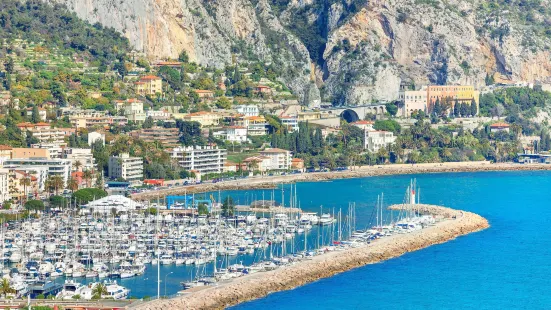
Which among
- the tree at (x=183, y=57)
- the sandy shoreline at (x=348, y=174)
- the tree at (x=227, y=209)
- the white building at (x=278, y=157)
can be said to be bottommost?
the tree at (x=227, y=209)

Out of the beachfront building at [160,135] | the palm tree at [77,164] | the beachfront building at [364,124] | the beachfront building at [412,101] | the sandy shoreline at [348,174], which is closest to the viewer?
the palm tree at [77,164]

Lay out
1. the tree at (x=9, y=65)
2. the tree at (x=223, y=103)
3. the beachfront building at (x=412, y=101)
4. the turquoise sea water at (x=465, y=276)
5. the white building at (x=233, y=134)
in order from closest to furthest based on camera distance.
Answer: the turquoise sea water at (x=465, y=276) → the tree at (x=9, y=65) → the white building at (x=233, y=134) → the tree at (x=223, y=103) → the beachfront building at (x=412, y=101)

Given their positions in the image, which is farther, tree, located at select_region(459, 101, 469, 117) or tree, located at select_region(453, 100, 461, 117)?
tree, located at select_region(459, 101, 469, 117)

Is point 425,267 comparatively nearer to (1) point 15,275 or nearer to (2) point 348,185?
(1) point 15,275

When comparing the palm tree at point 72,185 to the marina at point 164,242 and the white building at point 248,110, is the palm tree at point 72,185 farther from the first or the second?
the white building at point 248,110

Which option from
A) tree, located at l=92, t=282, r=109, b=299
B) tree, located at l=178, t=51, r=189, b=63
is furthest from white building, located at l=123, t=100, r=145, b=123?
tree, located at l=92, t=282, r=109, b=299

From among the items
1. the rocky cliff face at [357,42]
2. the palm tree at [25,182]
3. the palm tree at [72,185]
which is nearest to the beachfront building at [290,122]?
the rocky cliff face at [357,42]

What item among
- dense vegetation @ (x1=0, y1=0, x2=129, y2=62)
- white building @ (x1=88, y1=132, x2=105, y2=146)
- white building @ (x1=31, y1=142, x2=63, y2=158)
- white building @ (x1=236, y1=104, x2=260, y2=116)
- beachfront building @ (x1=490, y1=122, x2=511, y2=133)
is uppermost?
dense vegetation @ (x1=0, y1=0, x2=129, y2=62)

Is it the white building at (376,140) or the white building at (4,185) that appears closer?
the white building at (4,185)

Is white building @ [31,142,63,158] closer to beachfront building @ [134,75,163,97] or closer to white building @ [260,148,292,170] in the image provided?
white building @ [260,148,292,170]
